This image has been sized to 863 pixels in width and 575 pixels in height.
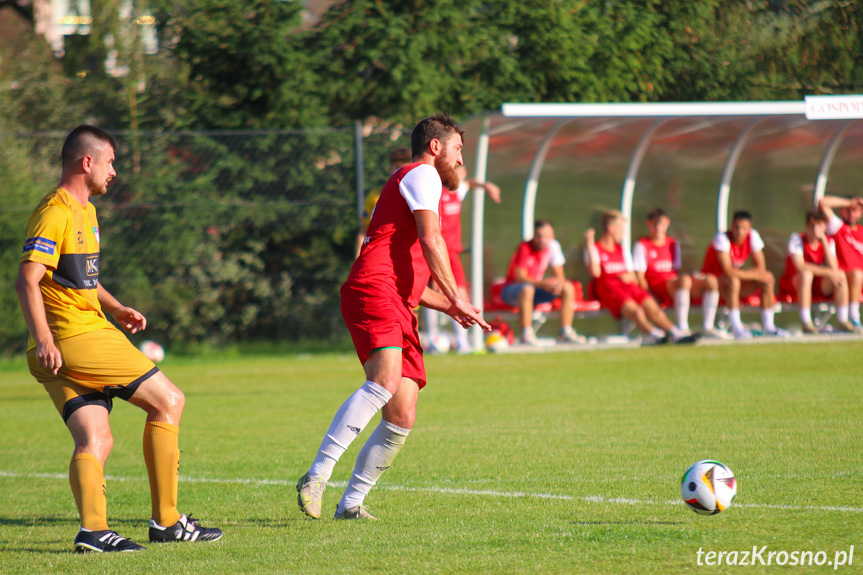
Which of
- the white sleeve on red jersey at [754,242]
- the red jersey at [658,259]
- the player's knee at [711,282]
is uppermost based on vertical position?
the white sleeve on red jersey at [754,242]

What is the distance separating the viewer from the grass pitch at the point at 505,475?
13.2 feet

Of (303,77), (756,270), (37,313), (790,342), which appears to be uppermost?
(303,77)

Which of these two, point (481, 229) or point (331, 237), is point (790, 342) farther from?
point (331, 237)

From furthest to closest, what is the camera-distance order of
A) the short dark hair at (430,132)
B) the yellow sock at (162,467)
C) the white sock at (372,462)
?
the short dark hair at (430,132) → the white sock at (372,462) → the yellow sock at (162,467)

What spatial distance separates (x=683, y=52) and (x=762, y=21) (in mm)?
1641

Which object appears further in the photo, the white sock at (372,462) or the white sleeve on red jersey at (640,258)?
the white sleeve on red jersey at (640,258)

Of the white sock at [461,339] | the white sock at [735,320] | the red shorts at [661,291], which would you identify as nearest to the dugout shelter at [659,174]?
the white sock at [461,339]

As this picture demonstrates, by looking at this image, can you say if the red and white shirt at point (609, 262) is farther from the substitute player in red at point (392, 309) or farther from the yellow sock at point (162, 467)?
the yellow sock at point (162, 467)

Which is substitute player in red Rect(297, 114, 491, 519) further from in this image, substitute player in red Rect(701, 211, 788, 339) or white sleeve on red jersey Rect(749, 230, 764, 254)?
white sleeve on red jersey Rect(749, 230, 764, 254)

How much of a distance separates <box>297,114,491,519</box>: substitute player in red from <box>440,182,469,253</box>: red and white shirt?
275 inches

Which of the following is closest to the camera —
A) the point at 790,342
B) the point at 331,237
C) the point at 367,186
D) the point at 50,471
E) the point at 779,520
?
the point at 779,520

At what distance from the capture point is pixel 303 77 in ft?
54.9

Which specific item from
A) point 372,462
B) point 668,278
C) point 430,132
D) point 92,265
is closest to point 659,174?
point 668,278

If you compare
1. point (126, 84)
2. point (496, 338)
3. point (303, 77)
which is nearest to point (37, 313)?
point (496, 338)
